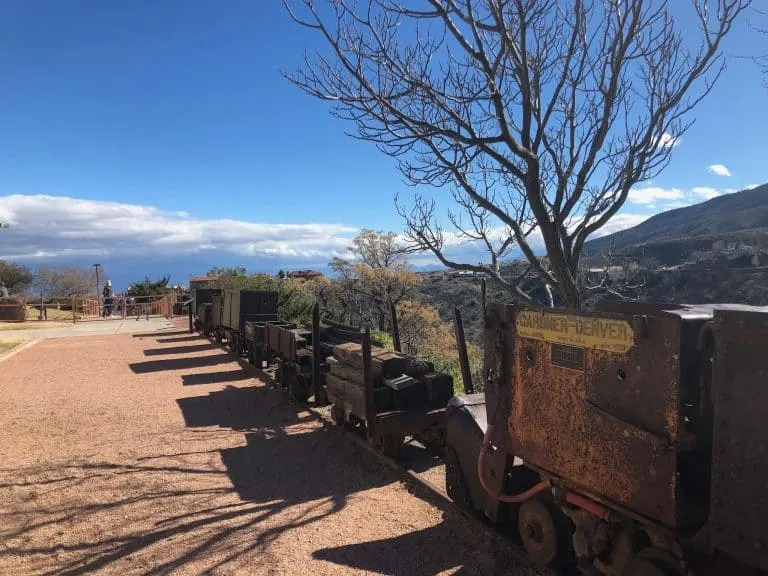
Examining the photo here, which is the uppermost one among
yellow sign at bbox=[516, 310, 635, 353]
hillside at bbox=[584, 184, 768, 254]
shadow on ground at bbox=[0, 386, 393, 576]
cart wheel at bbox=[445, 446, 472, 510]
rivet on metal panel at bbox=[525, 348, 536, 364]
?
hillside at bbox=[584, 184, 768, 254]

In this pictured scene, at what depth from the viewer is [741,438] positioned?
7.12ft

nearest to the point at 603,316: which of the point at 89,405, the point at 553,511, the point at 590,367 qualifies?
the point at 590,367

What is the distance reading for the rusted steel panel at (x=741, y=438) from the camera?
6.90 ft

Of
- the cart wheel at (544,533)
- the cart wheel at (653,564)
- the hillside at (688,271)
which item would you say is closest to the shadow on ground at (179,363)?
the hillside at (688,271)

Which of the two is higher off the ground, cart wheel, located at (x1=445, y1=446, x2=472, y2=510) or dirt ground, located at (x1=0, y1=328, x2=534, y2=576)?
cart wheel, located at (x1=445, y1=446, x2=472, y2=510)

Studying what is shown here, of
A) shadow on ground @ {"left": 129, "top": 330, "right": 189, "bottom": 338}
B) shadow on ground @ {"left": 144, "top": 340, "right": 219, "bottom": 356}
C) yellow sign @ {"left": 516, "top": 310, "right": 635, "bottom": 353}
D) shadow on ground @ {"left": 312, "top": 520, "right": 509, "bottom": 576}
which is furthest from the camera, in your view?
shadow on ground @ {"left": 129, "top": 330, "right": 189, "bottom": 338}

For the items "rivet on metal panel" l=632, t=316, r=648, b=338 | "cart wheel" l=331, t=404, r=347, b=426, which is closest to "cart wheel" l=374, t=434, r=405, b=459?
"cart wheel" l=331, t=404, r=347, b=426

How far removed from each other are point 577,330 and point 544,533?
1450 mm

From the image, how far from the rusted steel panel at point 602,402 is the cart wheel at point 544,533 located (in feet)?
1.35

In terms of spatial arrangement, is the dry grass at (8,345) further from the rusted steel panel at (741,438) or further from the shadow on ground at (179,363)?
the rusted steel panel at (741,438)

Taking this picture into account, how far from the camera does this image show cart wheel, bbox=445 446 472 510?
4.63 meters

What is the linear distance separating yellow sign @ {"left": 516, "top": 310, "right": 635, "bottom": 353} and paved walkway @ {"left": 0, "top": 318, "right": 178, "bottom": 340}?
22912mm

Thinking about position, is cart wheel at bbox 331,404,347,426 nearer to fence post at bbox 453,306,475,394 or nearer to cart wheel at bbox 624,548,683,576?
fence post at bbox 453,306,475,394

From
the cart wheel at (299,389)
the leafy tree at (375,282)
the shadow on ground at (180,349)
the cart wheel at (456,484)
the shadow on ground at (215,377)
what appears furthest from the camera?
the leafy tree at (375,282)
